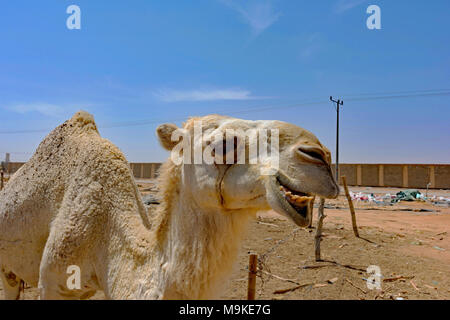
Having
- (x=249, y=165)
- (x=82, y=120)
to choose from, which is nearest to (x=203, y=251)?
(x=249, y=165)

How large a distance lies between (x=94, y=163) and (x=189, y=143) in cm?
136

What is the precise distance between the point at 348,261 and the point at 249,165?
7.47 m

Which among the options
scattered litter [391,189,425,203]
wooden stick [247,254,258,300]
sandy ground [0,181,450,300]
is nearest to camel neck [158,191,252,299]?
sandy ground [0,181,450,300]

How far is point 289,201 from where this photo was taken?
66.5 inches

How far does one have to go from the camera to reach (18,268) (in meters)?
3.40

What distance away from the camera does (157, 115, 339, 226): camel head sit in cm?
169

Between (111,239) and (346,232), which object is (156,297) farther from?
(346,232)

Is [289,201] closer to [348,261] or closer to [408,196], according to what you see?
[348,261]

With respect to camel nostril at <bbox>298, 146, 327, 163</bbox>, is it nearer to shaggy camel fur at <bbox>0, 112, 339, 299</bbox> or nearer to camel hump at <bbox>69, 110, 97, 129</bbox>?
shaggy camel fur at <bbox>0, 112, 339, 299</bbox>

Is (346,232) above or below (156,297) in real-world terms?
below

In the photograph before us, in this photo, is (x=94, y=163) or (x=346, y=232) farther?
(x=346, y=232)

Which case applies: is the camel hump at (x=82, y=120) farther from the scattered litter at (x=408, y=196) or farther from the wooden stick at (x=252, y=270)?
the scattered litter at (x=408, y=196)
